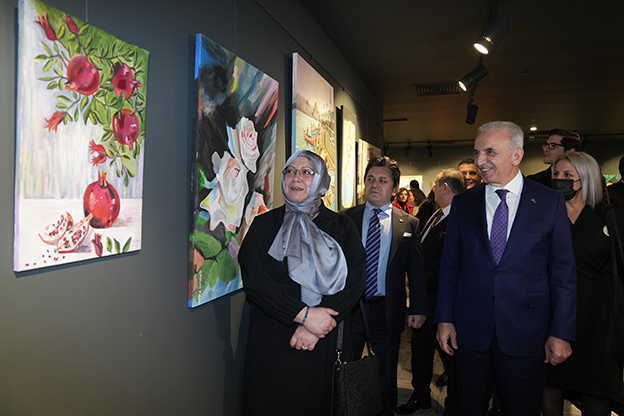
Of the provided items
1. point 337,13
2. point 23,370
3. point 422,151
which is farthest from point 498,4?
point 422,151

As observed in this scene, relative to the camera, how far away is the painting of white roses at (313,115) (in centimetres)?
313

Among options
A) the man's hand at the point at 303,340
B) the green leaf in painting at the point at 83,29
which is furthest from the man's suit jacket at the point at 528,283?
the green leaf in painting at the point at 83,29

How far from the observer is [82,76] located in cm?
130

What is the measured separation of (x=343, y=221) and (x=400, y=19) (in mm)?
2804

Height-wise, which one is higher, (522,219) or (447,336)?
(522,219)

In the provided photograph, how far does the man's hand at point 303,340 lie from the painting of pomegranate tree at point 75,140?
78 centimetres

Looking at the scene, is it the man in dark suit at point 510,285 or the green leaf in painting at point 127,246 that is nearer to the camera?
the green leaf in painting at point 127,246

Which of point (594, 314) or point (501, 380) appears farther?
point (594, 314)

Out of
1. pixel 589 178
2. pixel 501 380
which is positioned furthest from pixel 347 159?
pixel 501 380

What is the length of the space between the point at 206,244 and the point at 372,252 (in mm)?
1165

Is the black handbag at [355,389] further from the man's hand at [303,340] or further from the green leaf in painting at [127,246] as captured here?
the green leaf in painting at [127,246]

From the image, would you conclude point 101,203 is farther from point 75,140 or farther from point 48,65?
point 48,65

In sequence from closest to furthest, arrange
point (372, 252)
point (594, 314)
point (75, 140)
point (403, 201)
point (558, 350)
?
point (75, 140) < point (558, 350) < point (594, 314) < point (372, 252) < point (403, 201)

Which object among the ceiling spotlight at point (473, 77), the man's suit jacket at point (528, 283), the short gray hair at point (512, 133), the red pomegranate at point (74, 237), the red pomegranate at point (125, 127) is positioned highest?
the ceiling spotlight at point (473, 77)
